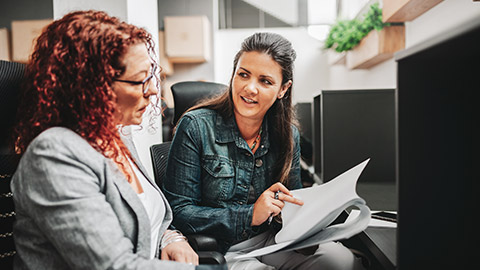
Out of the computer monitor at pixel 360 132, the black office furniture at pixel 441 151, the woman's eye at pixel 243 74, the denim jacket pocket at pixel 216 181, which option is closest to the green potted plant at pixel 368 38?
the computer monitor at pixel 360 132

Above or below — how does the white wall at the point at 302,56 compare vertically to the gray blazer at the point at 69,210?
above

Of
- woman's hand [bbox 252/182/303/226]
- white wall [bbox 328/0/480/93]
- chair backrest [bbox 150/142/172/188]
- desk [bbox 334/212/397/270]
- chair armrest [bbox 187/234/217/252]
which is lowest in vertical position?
chair armrest [bbox 187/234/217/252]

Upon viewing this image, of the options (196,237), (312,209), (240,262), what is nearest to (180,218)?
(196,237)

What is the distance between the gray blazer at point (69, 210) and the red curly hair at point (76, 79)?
0.14 ft

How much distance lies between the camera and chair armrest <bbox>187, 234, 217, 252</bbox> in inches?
41.1

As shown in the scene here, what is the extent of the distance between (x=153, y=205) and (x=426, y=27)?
5.36 ft

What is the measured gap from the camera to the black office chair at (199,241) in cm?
92

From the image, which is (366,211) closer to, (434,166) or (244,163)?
(434,166)

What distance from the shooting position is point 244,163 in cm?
128

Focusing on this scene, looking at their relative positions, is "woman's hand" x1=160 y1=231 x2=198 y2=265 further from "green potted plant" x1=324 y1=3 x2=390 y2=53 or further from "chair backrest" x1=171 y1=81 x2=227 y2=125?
"green potted plant" x1=324 y1=3 x2=390 y2=53

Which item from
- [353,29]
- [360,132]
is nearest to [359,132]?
[360,132]

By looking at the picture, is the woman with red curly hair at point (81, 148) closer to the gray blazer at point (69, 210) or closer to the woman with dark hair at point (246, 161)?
the gray blazer at point (69, 210)

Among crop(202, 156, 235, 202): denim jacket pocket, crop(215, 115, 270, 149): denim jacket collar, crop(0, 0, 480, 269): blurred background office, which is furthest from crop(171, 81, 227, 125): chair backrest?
crop(202, 156, 235, 202): denim jacket pocket

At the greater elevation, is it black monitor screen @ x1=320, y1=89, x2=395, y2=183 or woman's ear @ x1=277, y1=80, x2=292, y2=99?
woman's ear @ x1=277, y1=80, x2=292, y2=99
